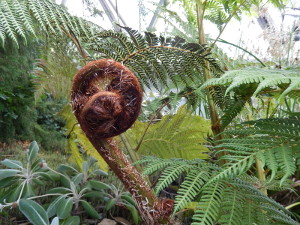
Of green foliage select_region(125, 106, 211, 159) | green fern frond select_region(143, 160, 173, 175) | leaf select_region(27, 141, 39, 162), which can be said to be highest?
green fern frond select_region(143, 160, 173, 175)

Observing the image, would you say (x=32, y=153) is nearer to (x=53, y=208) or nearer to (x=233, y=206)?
(x=53, y=208)

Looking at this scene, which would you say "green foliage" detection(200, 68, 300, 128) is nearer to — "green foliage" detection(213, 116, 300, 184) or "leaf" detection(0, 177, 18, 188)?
"green foliage" detection(213, 116, 300, 184)

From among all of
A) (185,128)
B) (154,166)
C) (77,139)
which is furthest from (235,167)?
(77,139)

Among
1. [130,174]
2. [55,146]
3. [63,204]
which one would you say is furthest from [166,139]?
[55,146]

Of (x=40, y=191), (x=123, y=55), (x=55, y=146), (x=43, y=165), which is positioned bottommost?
(x=55, y=146)

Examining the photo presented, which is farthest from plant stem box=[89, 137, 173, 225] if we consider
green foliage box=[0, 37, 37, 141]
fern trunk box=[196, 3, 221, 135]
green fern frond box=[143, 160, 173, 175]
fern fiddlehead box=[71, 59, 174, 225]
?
green foliage box=[0, 37, 37, 141]

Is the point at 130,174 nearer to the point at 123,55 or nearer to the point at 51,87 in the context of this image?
the point at 123,55
